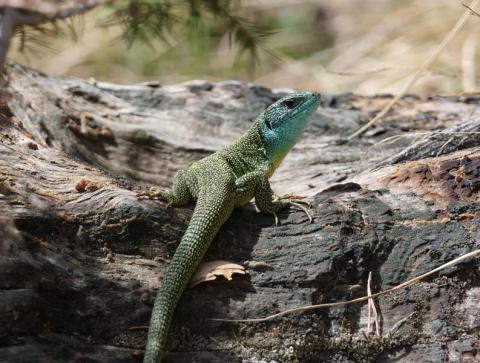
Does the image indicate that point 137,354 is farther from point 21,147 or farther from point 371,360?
point 21,147

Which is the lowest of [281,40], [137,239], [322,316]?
[322,316]

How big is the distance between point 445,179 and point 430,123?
162 cm

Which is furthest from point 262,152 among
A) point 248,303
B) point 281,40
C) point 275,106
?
point 281,40

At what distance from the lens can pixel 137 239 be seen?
11.8 ft

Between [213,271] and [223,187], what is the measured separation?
28.4 inches

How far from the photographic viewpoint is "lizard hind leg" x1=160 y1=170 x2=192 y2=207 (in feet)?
13.0

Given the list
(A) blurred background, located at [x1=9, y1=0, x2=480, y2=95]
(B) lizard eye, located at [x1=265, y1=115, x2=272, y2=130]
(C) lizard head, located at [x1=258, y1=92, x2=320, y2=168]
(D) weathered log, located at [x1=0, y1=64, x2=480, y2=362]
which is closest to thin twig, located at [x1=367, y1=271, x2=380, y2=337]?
(D) weathered log, located at [x1=0, y1=64, x2=480, y2=362]

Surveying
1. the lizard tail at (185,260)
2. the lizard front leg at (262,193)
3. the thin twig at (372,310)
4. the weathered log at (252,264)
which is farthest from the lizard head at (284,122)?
the thin twig at (372,310)

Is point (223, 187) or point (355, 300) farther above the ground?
point (223, 187)

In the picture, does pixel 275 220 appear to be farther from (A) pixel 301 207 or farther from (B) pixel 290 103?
(B) pixel 290 103

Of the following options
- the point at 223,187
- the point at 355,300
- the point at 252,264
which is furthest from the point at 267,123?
the point at 355,300

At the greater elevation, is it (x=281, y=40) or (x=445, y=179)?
(x=281, y=40)

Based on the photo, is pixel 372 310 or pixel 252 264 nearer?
pixel 372 310

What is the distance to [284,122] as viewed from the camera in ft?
16.2
